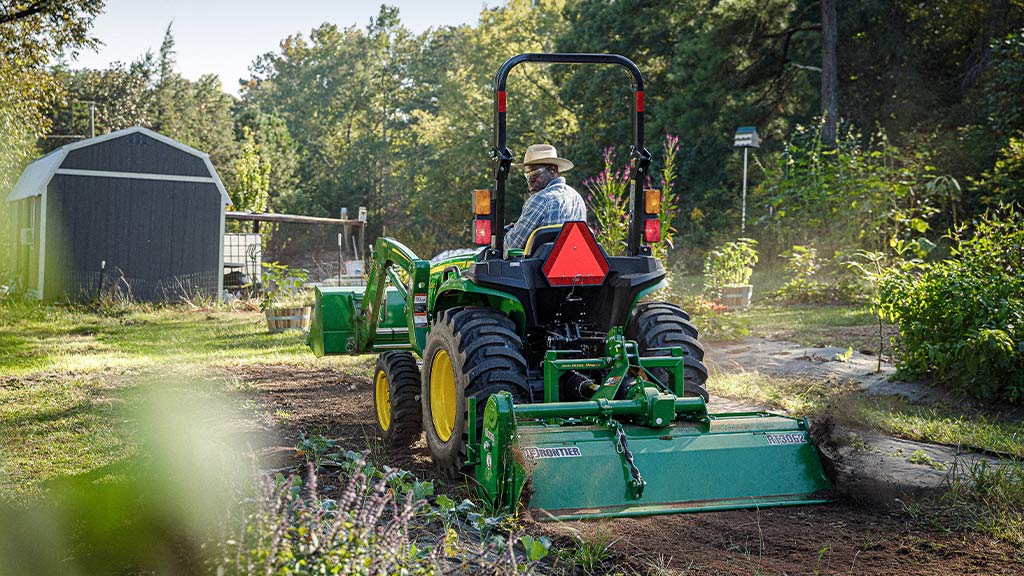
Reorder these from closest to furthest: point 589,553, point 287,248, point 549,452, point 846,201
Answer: point 589,553, point 549,452, point 846,201, point 287,248

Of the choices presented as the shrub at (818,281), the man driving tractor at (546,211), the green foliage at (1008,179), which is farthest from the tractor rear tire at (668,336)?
the green foliage at (1008,179)

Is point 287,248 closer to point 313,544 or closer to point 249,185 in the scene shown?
point 249,185

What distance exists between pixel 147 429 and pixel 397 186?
37697 millimetres

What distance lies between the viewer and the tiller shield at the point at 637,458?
4098mm

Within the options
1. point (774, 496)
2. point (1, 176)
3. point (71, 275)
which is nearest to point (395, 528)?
point (774, 496)

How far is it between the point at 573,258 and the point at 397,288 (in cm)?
215

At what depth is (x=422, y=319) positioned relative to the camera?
599 centimetres

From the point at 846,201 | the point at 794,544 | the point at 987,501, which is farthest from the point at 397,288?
the point at 846,201

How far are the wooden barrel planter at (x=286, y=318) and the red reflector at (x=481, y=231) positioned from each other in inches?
324

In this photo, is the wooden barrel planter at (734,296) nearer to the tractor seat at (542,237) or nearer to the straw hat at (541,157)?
the straw hat at (541,157)

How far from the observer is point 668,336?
5254 millimetres

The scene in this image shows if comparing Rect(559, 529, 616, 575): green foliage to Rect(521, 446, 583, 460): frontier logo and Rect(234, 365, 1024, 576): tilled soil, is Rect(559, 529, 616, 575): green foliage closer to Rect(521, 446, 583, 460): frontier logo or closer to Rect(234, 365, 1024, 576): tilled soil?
Rect(234, 365, 1024, 576): tilled soil

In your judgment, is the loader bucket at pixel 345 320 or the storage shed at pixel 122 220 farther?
the storage shed at pixel 122 220

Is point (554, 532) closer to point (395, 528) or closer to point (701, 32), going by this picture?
point (395, 528)
